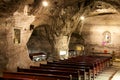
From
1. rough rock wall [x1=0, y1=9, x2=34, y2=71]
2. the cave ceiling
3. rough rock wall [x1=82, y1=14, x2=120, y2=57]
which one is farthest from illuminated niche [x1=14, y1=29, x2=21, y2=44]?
rough rock wall [x1=82, y1=14, x2=120, y2=57]

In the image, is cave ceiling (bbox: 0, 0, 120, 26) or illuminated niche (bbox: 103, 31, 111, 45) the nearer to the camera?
cave ceiling (bbox: 0, 0, 120, 26)

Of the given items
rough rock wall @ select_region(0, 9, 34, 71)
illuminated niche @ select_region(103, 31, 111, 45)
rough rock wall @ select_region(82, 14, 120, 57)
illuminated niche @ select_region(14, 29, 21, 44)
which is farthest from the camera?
illuminated niche @ select_region(103, 31, 111, 45)

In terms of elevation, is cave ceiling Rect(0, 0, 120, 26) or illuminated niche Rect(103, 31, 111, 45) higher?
cave ceiling Rect(0, 0, 120, 26)

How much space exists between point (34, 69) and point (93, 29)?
15443 mm

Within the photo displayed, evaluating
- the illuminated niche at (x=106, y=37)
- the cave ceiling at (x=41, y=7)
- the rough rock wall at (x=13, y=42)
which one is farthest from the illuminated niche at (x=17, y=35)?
the illuminated niche at (x=106, y=37)

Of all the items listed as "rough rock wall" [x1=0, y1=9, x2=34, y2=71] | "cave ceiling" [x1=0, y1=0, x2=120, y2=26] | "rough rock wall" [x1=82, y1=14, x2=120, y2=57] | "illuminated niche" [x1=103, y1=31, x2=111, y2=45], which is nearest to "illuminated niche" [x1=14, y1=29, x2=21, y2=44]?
"rough rock wall" [x1=0, y1=9, x2=34, y2=71]

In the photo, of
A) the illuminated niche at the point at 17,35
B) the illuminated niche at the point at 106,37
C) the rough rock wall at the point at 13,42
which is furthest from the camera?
the illuminated niche at the point at 106,37

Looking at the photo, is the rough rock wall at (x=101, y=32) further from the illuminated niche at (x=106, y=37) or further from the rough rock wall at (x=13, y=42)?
the rough rock wall at (x=13, y=42)

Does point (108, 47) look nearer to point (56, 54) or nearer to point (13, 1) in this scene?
point (56, 54)

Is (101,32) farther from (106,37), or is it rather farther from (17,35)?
(17,35)

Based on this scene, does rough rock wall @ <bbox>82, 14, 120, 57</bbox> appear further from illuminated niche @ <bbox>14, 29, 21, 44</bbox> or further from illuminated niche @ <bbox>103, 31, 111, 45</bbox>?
illuminated niche @ <bbox>14, 29, 21, 44</bbox>

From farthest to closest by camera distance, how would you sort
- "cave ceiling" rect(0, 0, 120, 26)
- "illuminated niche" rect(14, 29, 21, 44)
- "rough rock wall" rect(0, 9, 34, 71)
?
"illuminated niche" rect(14, 29, 21, 44) < "rough rock wall" rect(0, 9, 34, 71) < "cave ceiling" rect(0, 0, 120, 26)

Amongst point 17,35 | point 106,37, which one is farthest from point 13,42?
point 106,37

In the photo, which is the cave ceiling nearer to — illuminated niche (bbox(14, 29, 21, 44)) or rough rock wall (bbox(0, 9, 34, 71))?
rough rock wall (bbox(0, 9, 34, 71))
